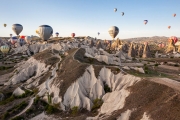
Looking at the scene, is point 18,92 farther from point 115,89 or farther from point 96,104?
point 115,89

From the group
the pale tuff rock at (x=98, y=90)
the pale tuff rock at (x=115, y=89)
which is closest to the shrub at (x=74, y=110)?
the pale tuff rock at (x=98, y=90)

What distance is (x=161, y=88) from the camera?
76.1 feet

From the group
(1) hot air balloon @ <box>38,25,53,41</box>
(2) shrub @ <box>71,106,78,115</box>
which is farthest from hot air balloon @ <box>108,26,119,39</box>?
(2) shrub @ <box>71,106,78,115</box>

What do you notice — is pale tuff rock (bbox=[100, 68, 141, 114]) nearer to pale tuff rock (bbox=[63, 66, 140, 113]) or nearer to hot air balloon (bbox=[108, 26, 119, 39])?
pale tuff rock (bbox=[63, 66, 140, 113])

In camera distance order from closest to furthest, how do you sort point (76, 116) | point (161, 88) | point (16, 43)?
point (161, 88) < point (76, 116) < point (16, 43)

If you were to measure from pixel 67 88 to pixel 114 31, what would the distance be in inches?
2020

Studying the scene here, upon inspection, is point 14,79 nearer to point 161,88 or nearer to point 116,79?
point 116,79

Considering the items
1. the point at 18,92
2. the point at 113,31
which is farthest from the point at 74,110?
the point at 113,31

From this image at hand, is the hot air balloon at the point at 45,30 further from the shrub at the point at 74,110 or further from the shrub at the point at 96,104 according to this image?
the shrub at the point at 96,104

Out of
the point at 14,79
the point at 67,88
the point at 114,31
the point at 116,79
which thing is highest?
the point at 114,31

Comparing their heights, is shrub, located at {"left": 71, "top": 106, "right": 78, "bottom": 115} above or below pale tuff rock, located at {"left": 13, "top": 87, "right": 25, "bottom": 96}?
above

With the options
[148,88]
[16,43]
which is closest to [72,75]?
[148,88]

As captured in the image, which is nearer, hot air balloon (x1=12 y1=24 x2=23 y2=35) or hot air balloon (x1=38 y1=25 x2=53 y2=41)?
hot air balloon (x1=38 y1=25 x2=53 y2=41)

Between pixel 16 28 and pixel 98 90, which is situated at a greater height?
pixel 16 28
